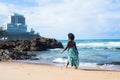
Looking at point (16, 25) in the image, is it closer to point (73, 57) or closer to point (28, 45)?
point (28, 45)

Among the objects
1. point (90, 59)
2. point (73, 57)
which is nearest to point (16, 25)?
point (90, 59)

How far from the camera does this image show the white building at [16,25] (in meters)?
123

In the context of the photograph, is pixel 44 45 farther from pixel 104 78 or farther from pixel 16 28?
pixel 16 28

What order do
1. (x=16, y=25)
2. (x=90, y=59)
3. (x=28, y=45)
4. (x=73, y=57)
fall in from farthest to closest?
(x=16, y=25)
(x=28, y=45)
(x=90, y=59)
(x=73, y=57)

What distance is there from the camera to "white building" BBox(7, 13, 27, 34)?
404 feet

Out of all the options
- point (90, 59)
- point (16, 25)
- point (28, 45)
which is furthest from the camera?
point (16, 25)

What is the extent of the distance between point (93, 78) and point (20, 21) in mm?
138362

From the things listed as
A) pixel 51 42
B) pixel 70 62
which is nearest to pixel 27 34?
pixel 51 42

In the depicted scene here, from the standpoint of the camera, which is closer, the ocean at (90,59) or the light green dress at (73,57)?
the light green dress at (73,57)

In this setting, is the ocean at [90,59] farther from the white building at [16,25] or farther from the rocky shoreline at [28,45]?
the white building at [16,25]

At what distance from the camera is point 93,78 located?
9.72m

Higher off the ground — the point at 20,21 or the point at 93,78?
the point at 20,21

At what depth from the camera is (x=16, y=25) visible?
132875 millimetres

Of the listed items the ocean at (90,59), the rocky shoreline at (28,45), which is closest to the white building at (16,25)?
the rocky shoreline at (28,45)
